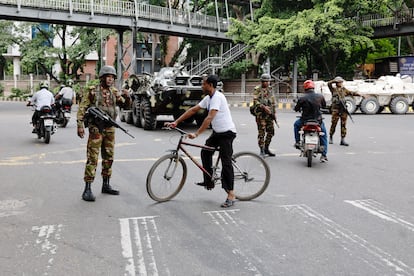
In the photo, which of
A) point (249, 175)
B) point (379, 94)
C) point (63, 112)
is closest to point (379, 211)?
point (249, 175)

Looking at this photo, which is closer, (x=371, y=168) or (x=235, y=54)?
(x=371, y=168)

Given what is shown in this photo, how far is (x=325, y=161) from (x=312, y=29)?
19535mm

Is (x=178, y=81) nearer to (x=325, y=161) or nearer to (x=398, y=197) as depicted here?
(x=325, y=161)

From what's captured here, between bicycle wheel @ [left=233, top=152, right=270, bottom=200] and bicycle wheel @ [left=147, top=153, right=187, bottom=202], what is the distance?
72cm

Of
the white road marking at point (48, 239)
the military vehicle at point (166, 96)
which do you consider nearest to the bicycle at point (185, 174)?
the white road marking at point (48, 239)

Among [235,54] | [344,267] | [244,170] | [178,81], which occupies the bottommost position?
[344,267]

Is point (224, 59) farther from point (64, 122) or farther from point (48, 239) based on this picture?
point (48, 239)

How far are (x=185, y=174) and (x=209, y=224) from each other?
1265mm

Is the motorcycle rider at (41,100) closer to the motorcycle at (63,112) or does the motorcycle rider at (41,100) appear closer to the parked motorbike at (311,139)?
the motorcycle at (63,112)

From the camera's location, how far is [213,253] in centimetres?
440

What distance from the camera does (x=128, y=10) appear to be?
30.1 metres

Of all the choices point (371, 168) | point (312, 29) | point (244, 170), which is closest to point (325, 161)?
point (371, 168)

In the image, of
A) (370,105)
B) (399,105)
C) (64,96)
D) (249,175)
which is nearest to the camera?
(249,175)

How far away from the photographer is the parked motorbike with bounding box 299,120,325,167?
29.3 ft
